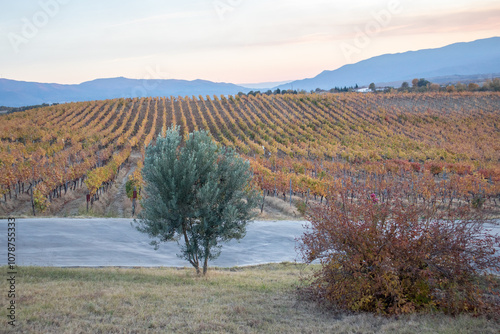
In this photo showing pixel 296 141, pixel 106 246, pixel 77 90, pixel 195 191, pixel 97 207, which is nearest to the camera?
pixel 195 191

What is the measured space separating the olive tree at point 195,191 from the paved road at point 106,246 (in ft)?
Result: 9.08

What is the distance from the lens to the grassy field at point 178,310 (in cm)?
589

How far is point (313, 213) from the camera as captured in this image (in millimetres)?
7465

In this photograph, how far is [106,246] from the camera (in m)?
12.4

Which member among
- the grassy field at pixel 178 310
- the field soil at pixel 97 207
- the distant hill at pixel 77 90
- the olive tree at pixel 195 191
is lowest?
the field soil at pixel 97 207

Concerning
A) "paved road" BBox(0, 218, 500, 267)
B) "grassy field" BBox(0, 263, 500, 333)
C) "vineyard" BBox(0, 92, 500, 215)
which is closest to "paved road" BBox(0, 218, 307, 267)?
"paved road" BBox(0, 218, 500, 267)

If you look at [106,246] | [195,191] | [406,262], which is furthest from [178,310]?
[106,246]

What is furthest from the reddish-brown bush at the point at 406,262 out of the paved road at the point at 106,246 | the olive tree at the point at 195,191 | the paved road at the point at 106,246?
the paved road at the point at 106,246

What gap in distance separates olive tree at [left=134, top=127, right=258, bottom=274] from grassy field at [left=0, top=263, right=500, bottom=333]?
1193mm

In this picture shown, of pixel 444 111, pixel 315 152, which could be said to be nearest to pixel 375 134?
pixel 315 152

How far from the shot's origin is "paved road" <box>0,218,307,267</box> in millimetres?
11297

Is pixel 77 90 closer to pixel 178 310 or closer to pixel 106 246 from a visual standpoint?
pixel 106 246

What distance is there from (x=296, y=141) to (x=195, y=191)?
3605cm

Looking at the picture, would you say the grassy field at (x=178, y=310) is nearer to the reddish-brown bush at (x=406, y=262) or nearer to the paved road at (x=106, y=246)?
the reddish-brown bush at (x=406, y=262)
